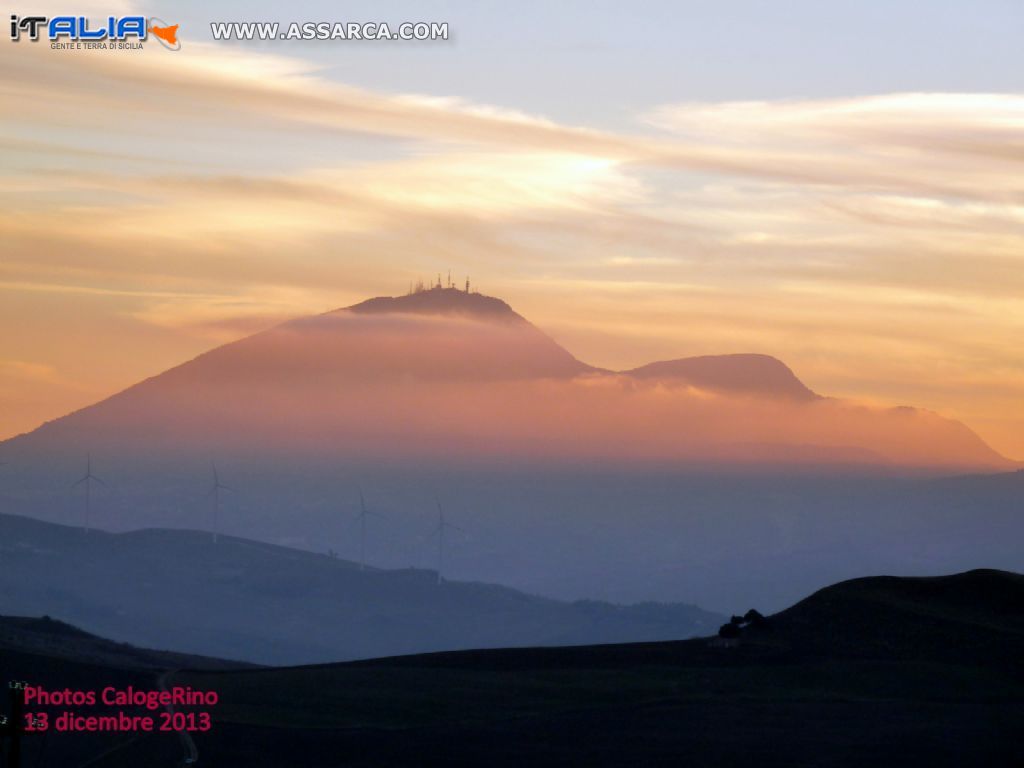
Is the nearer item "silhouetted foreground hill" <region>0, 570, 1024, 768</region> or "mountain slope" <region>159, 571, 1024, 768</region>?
"silhouetted foreground hill" <region>0, 570, 1024, 768</region>

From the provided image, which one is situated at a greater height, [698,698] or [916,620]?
[916,620]

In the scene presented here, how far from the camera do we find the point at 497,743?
93438mm

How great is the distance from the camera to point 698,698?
360ft

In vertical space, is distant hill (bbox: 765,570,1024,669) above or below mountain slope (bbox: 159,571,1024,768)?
above

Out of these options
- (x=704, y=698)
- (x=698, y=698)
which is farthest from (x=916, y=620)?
(x=698, y=698)

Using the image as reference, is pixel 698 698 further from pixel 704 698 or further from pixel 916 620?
pixel 916 620

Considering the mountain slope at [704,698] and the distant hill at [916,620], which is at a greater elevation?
the distant hill at [916,620]

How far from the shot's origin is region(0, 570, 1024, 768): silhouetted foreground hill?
3504 inches

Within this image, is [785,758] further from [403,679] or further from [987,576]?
[987,576]

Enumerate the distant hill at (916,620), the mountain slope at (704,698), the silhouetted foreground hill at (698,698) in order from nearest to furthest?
the silhouetted foreground hill at (698,698) < the mountain slope at (704,698) < the distant hill at (916,620)

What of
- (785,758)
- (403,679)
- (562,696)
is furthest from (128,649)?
(785,758)

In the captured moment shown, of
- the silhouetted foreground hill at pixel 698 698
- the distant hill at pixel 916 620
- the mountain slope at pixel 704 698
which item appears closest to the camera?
the silhouetted foreground hill at pixel 698 698

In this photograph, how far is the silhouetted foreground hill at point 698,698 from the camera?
292 ft

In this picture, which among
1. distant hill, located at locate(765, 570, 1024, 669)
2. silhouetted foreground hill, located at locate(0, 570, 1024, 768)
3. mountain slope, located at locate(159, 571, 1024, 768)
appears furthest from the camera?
distant hill, located at locate(765, 570, 1024, 669)
